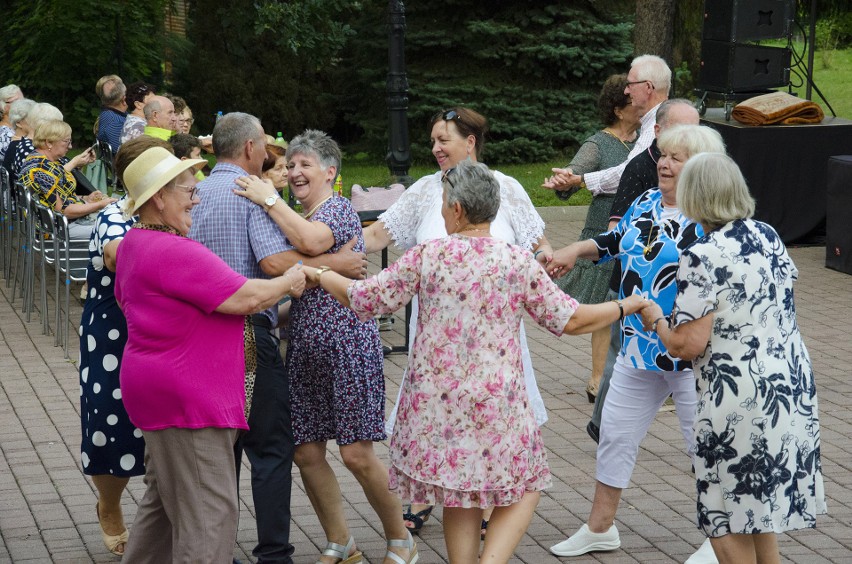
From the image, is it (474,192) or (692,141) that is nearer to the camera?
(474,192)

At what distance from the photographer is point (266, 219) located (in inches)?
179

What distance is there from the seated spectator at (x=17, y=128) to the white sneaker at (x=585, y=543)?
7.13 metres

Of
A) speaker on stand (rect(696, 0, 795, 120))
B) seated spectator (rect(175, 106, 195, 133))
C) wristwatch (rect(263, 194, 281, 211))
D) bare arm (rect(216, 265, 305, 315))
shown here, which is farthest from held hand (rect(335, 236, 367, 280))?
speaker on stand (rect(696, 0, 795, 120))

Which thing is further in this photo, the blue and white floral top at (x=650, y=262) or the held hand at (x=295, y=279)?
the blue and white floral top at (x=650, y=262)

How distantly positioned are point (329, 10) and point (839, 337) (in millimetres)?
13913

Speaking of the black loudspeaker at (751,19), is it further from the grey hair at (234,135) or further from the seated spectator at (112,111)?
the grey hair at (234,135)

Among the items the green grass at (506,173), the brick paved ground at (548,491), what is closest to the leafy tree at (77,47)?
the green grass at (506,173)

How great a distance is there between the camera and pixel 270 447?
4.66 meters

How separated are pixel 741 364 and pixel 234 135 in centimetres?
218

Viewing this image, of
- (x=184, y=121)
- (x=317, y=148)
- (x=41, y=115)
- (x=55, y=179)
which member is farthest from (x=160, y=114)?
(x=317, y=148)

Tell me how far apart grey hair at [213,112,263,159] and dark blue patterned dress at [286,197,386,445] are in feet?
1.35

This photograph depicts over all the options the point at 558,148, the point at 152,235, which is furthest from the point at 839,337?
the point at 558,148

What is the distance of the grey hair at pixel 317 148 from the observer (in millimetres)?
4812

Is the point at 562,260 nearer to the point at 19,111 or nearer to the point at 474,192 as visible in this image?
the point at 474,192
